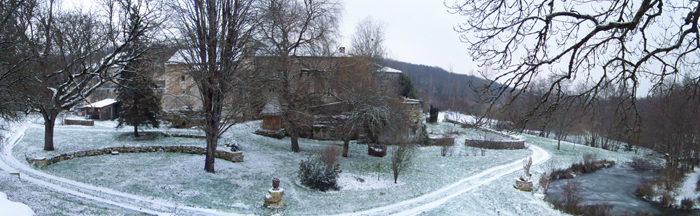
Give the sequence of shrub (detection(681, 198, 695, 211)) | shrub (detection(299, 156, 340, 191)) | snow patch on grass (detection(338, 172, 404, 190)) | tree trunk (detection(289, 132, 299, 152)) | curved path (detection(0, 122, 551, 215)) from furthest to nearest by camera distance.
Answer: tree trunk (detection(289, 132, 299, 152)) → shrub (detection(681, 198, 695, 211)) → snow patch on grass (detection(338, 172, 404, 190)) → shrub (detection(299, 156, 340, 191)) → curved path (detection(0, 122, 551, 215))

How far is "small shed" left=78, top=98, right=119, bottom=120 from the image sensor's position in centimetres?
2917

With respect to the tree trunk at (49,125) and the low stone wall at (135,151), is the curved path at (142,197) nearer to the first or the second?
the low stone wall at (135,151)

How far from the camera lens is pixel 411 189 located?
14.3 m

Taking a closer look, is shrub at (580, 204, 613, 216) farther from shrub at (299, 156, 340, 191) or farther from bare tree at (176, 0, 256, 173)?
bare tree at (176, 0, 256, 173)

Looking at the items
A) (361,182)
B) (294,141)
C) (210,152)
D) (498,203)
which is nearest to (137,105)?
(294,141)

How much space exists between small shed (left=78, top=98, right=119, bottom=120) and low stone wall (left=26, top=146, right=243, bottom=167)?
49.4 feet

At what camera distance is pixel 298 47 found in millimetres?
19250

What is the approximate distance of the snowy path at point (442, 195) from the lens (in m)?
11.7

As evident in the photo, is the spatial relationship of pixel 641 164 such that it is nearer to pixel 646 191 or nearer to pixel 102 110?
pixel 646 191

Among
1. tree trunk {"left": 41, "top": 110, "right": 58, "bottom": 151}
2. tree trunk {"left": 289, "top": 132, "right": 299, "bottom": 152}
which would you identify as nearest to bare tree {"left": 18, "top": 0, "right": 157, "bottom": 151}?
tree trunk {"left": 41, "top": 110, "right": 58, "bottom": 151}

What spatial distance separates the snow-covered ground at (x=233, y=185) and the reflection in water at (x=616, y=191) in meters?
2.58

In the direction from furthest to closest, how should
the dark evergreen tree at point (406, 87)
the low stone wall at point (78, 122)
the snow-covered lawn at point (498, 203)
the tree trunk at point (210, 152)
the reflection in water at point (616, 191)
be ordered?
the dark evergreen tree at point (406, 87), the low stone wall at point (78, 122), the reflection in water at point (616, 191), the tree trunk at point (210, 152), the snow-covered lawn at point (498, 203)

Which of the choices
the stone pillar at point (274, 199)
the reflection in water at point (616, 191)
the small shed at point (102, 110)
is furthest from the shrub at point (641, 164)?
the small shed at point (102, 110)

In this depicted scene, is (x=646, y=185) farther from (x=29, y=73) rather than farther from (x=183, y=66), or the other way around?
(x=29, y=73)
